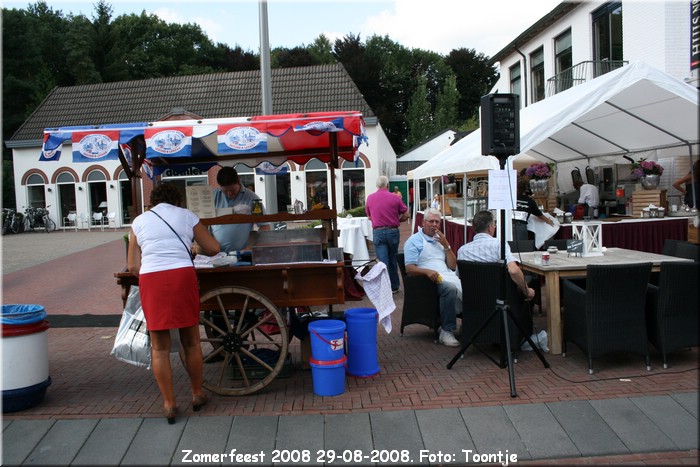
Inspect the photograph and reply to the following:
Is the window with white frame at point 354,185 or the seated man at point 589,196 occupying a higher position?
the window with white frame at point 354,185

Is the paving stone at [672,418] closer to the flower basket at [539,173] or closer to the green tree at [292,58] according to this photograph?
the flower basket at [539,173]

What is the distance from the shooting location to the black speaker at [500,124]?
482cm

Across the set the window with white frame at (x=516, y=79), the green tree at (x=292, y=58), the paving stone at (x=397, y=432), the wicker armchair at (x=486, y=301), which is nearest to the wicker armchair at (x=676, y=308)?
the wicker armchair at (x=486, y=301)

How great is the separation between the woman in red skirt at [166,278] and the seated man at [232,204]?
1.32 meters

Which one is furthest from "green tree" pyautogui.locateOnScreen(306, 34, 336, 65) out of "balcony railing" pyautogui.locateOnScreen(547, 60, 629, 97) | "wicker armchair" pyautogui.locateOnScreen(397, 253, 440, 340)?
"wicker armchair" pyautogui.locateOnScreen(397, 253, 440, 340)

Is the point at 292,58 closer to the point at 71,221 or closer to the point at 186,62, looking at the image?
the point at 186,62

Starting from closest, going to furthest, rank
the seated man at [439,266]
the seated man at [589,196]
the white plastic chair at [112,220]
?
the seated man at [439,266] < the seated man at [589,196] < the white plastic chair at [112,220]

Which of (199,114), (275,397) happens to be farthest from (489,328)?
(199,114)

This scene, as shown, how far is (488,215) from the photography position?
5395mm

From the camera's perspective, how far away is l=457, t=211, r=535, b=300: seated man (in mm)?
4977

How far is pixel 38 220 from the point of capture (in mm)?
27109

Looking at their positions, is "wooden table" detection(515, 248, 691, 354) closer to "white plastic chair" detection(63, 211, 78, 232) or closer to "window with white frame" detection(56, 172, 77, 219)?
"white plastic chair" detection(63, 211, 78, 232)

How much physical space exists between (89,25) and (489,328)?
145 ft

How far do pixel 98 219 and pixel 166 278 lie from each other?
25.5 metres
